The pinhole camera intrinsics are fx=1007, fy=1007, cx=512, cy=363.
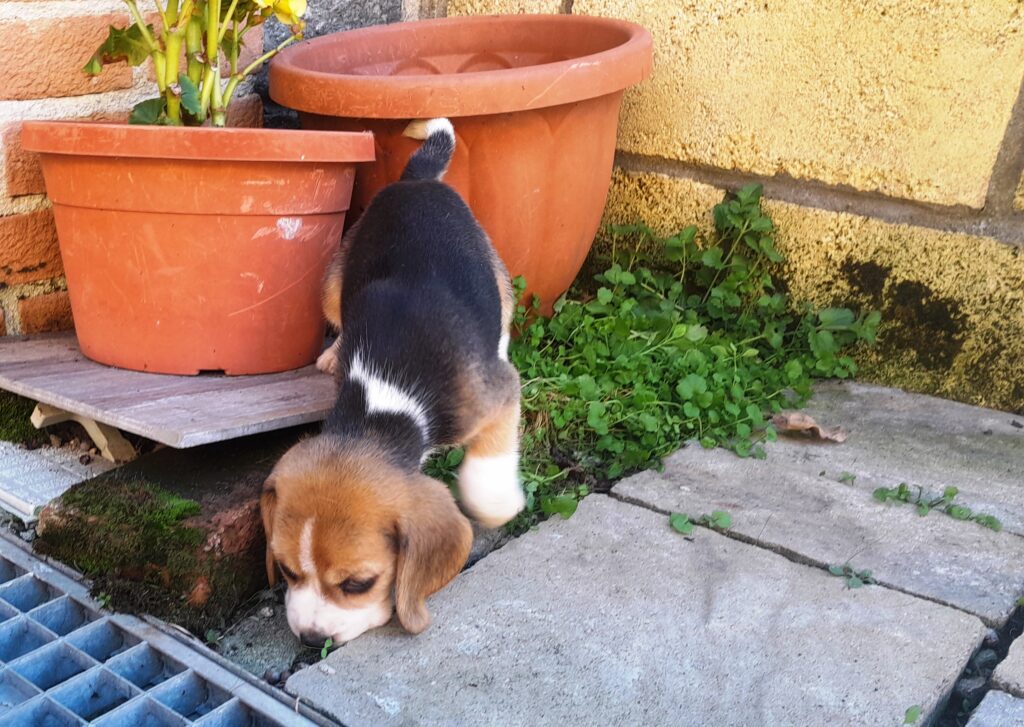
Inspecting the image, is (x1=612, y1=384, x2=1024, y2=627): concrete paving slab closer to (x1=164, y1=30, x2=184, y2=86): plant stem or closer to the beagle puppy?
the beagle puppy

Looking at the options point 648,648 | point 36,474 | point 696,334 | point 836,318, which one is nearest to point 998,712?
point 648,648

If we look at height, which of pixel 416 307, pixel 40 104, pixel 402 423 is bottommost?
pixel 402 423

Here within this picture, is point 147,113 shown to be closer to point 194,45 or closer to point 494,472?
point 194,45

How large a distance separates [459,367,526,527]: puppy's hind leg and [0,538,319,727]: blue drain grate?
0.72m

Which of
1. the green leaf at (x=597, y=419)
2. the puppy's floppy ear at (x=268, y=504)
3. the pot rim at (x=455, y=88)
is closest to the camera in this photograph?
the puppy's floppy ear at (x=268, y=504)

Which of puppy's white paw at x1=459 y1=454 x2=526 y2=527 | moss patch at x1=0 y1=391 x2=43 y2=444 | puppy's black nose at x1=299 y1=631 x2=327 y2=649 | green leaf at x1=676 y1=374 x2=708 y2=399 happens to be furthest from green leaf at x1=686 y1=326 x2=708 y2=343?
moss patch at x1=0 y1=391 x2=43 y2=444

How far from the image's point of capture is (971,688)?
195 cm

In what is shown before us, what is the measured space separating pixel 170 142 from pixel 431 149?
0.80 metres

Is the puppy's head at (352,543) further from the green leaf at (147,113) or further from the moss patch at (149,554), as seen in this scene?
the green leaf at (147,113)

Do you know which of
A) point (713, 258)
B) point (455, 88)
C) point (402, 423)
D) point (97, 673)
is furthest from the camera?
point (713, 258)

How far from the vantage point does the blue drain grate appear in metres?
1.85

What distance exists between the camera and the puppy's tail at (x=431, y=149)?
296 centimetres

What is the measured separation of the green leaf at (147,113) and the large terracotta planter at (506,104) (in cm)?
41

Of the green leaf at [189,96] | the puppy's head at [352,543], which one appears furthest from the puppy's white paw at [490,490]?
the green leaf at [189,96]
